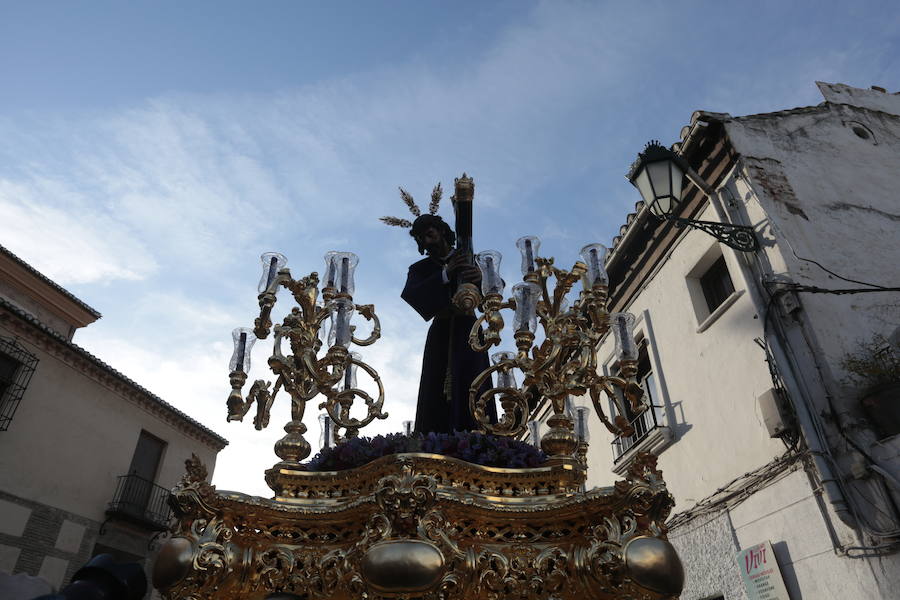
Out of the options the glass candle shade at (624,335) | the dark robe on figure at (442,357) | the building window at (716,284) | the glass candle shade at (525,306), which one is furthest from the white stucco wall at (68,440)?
the building window at (716,284)

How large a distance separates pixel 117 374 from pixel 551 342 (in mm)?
13696

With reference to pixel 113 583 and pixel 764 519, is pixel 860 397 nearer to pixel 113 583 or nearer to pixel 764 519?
pixel 764 519

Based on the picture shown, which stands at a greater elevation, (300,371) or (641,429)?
(641,429)

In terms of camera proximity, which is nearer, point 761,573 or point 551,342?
point 551,342

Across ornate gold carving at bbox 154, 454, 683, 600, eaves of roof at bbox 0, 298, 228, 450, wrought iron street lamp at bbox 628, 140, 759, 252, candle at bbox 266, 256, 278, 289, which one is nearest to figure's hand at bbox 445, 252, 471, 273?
candle at bbox 266, 256, 278, 289

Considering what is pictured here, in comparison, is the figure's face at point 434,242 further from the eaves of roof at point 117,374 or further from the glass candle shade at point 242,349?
the eaves of roof at point 117,374

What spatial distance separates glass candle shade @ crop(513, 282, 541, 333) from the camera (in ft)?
A: 10.7

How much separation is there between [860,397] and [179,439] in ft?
51.0

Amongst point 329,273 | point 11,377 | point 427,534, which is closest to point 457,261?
point 329,273

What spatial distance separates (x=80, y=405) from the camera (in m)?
13.2

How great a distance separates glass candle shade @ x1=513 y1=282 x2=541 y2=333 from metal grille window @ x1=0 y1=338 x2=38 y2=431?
39.8 ft

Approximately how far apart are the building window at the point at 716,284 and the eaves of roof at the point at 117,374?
12.7 metres

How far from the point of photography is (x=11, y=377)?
1155 cm

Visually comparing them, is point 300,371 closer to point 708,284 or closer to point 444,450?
point 444,450
